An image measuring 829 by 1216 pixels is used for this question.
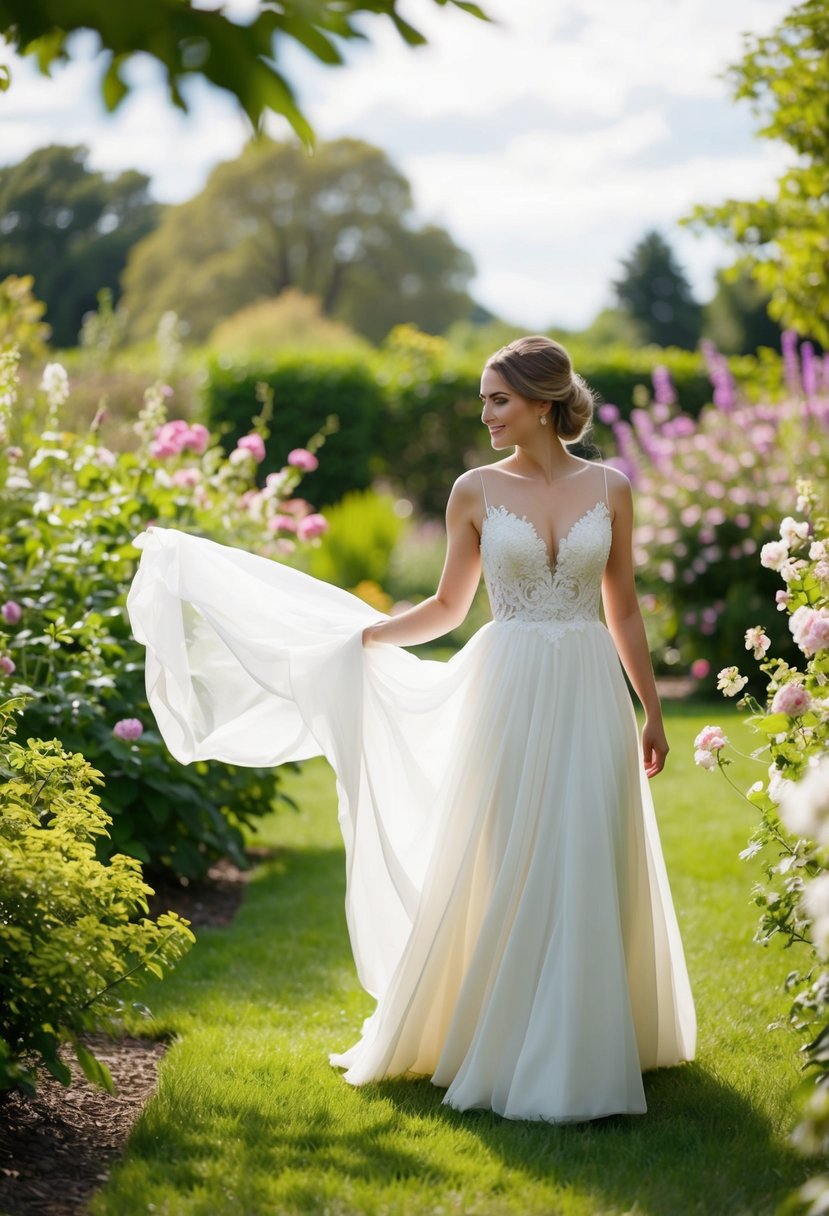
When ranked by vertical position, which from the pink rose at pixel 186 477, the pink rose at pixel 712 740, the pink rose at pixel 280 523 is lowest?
the pink rose at pixel 280 523

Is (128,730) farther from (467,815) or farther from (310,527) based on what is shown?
(310,527)

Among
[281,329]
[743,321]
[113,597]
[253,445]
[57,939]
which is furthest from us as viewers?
[743,321]

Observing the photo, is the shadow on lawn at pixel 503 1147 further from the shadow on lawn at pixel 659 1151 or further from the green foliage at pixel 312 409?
the green foliage at pixel 312 409

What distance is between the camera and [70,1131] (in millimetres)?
3432

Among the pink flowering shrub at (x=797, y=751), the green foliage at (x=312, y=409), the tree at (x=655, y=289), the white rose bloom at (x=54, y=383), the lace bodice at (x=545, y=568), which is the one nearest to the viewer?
the pink flowering shrub at (x=797, y=751)

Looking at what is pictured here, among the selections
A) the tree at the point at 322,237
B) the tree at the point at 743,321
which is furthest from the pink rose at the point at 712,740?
the tree at the point at 322,237

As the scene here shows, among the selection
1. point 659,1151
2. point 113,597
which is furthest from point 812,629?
point 113,597

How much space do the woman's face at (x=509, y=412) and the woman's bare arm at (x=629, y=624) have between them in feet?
0.96

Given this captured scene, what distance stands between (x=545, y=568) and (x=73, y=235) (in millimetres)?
33096

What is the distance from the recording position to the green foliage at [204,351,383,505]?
52.2 ft

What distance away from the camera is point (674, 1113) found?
3.56 m

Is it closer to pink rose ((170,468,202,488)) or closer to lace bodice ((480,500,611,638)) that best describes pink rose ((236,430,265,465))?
pink rose ((170,468,202,488))

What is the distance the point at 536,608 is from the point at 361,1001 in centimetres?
175

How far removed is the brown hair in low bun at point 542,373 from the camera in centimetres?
382
